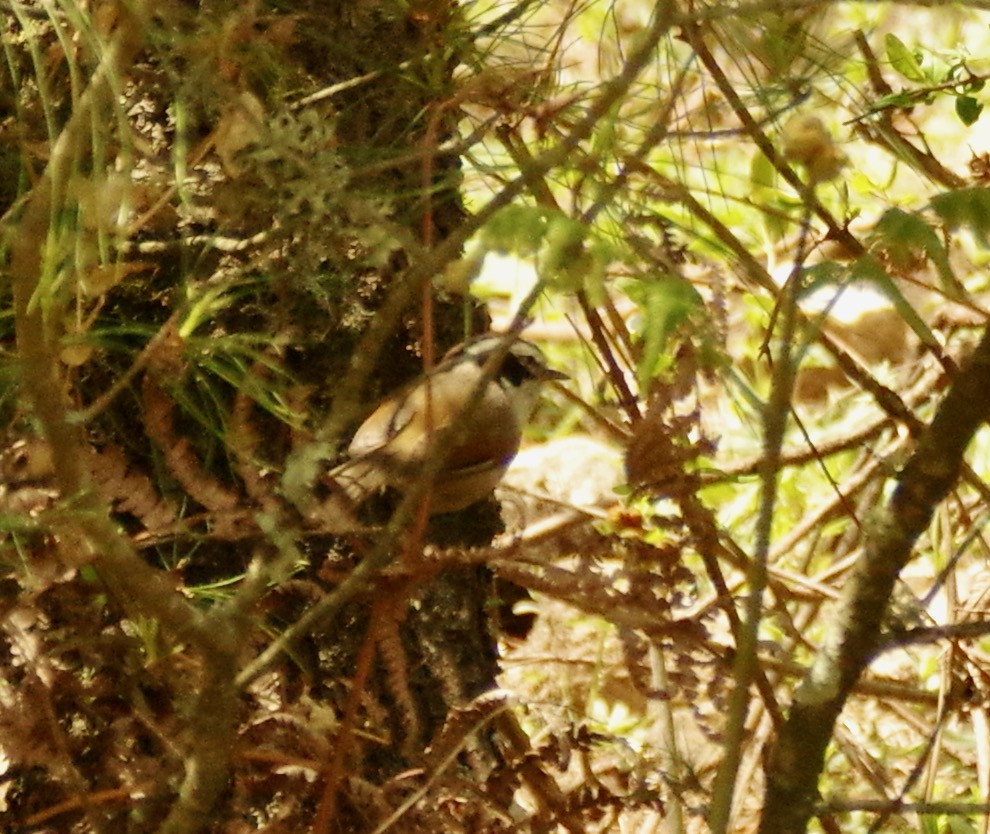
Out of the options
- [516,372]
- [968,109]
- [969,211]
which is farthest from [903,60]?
[969,211]

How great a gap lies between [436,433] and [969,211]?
0.76 metres

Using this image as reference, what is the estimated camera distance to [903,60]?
200 centimetres

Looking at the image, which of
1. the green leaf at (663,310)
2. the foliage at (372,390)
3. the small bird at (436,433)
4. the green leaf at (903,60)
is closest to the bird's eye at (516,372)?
the small bird at (436,433)

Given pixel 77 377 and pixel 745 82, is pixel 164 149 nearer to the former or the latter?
pixel 77 377

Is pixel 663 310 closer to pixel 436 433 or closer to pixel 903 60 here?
pixel 436 433

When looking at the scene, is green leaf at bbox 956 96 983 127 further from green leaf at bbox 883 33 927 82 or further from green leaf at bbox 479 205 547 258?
green leaf at bbox 479 205 547 258

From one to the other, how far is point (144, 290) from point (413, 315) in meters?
0.36

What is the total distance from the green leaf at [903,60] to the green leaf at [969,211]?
120 centimetres

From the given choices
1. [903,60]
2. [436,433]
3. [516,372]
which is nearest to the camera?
[436,433]

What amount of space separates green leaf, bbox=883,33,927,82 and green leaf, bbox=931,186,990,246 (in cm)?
120

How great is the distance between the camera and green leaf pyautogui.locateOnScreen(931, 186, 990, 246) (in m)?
0.86

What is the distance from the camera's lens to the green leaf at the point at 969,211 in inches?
33.9

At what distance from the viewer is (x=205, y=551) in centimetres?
176

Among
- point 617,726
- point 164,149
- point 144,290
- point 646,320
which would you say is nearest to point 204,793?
point 646,320
